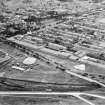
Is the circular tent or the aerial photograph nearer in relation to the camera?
the aerial photograph

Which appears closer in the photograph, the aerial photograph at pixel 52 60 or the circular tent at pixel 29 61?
the aerial photograph at pixel 52 60

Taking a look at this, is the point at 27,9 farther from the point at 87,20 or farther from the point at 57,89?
the point at 57,89

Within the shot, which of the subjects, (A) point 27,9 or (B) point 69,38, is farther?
A: (A) point 27,9

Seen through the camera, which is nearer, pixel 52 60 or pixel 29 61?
pixel 29 61

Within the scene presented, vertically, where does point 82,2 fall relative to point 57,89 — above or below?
above

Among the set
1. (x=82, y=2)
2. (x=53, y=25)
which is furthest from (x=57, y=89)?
(x=82, y=2)

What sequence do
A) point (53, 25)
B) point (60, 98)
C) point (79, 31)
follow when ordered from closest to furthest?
point (60, 98), point (79, 31), point (53, 25)

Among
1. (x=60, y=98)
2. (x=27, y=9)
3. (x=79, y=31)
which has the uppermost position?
(x=27, y=9)

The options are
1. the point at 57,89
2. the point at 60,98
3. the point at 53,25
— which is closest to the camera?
the point at 60,98
